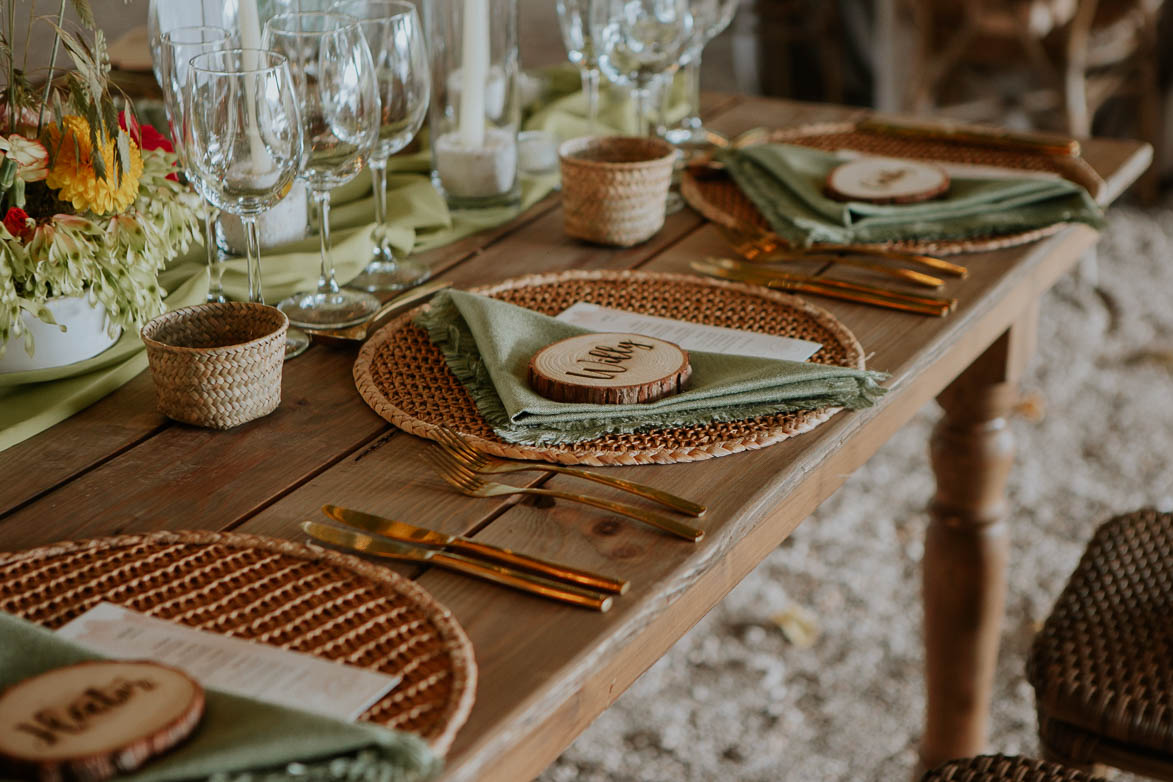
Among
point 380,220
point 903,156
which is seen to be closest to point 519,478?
point 380,220

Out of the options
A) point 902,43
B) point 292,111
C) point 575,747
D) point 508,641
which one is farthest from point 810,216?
point 902,43

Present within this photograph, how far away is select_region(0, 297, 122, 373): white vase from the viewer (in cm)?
93

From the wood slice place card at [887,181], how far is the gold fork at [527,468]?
555 millimetres

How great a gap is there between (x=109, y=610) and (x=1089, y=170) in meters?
1.09

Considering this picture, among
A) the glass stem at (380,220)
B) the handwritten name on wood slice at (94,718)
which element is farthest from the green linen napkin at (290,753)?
the glass stem at (380,220)

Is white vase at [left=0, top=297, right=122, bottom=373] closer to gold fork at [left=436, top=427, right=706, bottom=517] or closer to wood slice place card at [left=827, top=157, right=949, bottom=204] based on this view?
gold fork at [left=436, top=427, right=706, bottom=517]

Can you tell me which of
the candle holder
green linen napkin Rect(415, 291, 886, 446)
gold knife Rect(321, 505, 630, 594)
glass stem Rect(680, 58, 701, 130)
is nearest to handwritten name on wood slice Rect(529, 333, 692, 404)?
green linen napkin Rect(415, 291, 886, 446)

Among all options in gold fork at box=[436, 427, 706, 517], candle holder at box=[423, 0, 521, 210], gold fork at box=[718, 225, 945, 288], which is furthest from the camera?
candle holder at box=[423, 0, 521, 210]

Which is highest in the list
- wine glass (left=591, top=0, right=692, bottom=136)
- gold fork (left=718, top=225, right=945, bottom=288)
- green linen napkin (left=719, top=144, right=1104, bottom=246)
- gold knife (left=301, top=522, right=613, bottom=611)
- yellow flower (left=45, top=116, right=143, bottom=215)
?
wine glass (left=591, top=0, right=692, bottom=136)

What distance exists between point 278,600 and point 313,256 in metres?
0.50

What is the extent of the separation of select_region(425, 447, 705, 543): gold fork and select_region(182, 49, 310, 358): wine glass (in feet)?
0.76

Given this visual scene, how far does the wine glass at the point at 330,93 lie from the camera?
956mm

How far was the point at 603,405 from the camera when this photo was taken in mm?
874

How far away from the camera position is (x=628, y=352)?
3.05 ft
